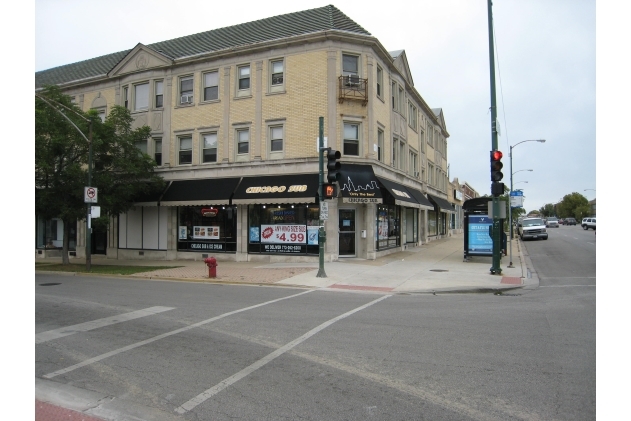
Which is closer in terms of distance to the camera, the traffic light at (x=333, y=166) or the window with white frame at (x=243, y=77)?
the traffic light at (x=333, y=166)

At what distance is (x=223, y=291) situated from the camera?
41.8 feet

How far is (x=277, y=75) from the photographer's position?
827 inches

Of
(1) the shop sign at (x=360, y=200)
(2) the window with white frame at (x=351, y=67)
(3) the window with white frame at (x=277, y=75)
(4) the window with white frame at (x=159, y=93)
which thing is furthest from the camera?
(4) the window with white frame at (x=159, y=93)

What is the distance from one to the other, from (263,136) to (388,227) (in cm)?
818

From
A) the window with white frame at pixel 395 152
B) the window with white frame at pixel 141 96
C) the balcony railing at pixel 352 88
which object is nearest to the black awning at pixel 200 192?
the window with white frame at pixel 141 96

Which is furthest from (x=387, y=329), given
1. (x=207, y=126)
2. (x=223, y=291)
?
(x=207, y=126)

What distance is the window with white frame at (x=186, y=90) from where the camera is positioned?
22938 mm

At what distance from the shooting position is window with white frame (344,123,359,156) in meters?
20.2

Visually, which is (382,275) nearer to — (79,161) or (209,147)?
(209,147)

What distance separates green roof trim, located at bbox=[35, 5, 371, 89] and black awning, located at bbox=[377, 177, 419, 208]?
282 inches

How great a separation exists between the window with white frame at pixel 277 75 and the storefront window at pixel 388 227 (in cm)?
761

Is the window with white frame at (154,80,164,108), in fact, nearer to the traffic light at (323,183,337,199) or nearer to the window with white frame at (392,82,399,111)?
the window with white frame at (392,82,399,111)

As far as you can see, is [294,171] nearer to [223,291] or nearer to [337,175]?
[337,175]

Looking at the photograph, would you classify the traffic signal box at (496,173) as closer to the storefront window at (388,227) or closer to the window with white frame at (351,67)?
the storefront window at (388,227)
